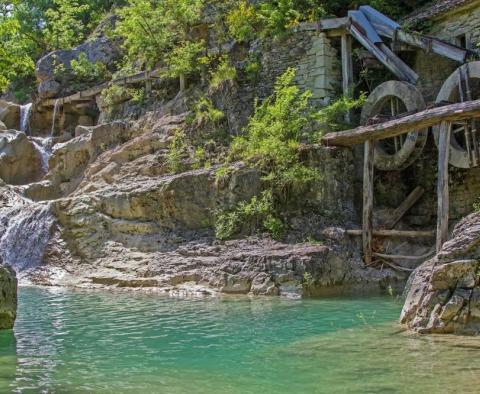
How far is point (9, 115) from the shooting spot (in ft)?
89.7

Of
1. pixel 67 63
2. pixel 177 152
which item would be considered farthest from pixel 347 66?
pixel 67 63

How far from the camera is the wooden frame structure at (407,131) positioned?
39.4 feet

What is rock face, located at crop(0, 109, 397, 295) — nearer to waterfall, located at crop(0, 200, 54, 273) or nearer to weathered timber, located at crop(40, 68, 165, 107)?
waterfall, located at crop(0, 200, 54, 273)

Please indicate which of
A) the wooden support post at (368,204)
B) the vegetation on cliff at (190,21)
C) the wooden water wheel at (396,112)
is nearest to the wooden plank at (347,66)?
the wooden water wheel at (396,112)

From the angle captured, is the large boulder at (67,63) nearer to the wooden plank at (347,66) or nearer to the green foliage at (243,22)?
the green foliage at (243,22)

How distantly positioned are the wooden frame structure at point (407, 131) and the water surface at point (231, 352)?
2421 mm

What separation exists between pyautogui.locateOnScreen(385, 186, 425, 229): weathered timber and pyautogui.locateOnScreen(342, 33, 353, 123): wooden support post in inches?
106

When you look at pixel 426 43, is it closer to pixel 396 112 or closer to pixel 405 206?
pixel 396 112

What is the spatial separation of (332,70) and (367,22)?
5.23ft

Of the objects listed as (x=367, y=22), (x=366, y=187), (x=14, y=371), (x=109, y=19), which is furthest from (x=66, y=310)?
(x=109, y=19)

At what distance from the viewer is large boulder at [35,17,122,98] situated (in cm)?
2686

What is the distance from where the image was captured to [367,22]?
16875 mm

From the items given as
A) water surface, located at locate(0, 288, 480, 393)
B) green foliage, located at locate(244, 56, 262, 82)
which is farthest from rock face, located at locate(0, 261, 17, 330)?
green foliage, located at locate(244, 56, 262, 82)

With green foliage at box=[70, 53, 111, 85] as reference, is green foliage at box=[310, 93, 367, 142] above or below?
below
